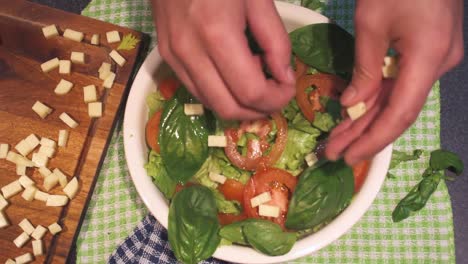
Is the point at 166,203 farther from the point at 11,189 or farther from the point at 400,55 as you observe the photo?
the point at 400,55

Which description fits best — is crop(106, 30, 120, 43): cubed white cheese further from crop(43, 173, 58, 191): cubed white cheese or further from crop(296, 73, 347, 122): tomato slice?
crop(296, 73, 347, 122): tomato slice

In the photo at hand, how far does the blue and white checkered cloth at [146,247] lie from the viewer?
1133 millimetres

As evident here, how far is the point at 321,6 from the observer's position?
1.19 m

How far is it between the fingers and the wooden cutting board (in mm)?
583

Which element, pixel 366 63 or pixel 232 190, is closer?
pixel 366 63

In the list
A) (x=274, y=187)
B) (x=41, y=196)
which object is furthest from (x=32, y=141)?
(x=274, y=187)

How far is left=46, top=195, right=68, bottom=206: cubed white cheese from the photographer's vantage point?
113 cm

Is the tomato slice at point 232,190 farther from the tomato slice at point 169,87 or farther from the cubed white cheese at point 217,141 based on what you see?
the tomato slice at point 169,87

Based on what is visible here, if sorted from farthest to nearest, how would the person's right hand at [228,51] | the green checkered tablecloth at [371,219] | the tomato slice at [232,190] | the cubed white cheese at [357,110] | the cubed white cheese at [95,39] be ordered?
the cubed white cheese at [95,39] < the green checkered tablecloth at [371,219] < the tomato slice at [232,190] < the cubed white cheese at [357,110] < the person's right hand at [228,51]

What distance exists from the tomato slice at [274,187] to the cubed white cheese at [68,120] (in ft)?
1.45

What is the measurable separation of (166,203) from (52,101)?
42 cm

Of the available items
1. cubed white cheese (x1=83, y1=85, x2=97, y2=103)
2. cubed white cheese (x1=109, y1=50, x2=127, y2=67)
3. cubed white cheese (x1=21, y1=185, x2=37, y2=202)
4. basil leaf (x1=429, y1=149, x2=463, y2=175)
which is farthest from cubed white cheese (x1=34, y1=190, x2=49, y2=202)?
basil leaf (x1=429, y1=149, x2=463, y2=175)

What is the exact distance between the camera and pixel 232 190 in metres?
0.99

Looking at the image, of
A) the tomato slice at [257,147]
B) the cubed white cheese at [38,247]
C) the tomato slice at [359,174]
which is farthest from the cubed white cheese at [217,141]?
the cubed white cheese at [38,247]
